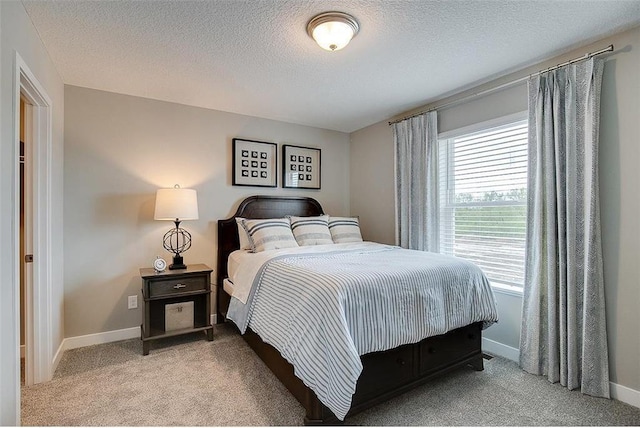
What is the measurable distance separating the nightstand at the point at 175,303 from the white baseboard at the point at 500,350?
2.57m

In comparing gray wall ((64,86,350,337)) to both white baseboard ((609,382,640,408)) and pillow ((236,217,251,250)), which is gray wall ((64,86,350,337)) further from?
white baseboard ((609,382,640,408))

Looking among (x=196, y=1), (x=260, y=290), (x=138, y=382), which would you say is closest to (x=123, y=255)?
(x=138, y=382)

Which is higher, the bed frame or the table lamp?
the table lamp

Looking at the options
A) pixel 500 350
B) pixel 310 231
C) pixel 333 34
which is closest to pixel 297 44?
pixel 333 34

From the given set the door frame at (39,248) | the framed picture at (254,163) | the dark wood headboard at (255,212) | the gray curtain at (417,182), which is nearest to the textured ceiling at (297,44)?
the gray curtain at (417,182)

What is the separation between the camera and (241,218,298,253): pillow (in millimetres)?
3127

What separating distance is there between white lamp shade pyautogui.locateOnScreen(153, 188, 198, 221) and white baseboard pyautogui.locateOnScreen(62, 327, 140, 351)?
121 centimetres

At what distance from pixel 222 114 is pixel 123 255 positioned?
6.00 feet

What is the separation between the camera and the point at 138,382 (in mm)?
2270

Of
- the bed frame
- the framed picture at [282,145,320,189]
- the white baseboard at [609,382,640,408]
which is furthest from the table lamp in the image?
the white baseboard at [609,382,640,408]

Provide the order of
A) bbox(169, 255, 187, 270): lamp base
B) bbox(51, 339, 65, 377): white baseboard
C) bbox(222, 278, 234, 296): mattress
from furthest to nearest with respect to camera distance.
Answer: bbox(222, 278, 234, 296): mattress → bbox(169, 255, 187, 270): lamp base → bbox(51, 339, 65, 377): white baseboard

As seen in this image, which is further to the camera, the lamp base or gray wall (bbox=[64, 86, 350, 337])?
the lamp base

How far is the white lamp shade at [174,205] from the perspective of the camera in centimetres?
290

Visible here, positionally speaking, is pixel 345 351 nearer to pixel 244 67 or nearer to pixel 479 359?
pixel 479 359
